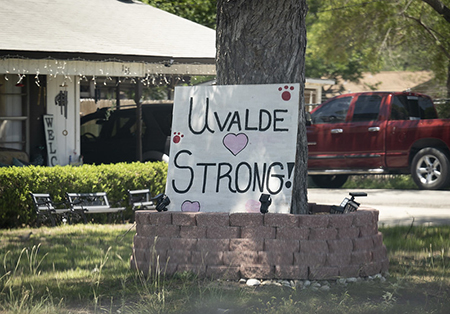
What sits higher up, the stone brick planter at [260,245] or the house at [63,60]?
the house at [63,60]

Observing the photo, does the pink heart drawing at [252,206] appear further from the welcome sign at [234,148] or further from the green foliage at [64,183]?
the green foliage at [64,183]

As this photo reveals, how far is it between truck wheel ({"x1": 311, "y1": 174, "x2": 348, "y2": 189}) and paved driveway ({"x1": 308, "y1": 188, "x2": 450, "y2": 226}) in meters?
0.94

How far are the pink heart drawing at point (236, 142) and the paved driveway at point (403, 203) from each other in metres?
3.71

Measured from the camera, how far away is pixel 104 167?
10.6 meters

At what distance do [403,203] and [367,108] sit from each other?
3.00 m

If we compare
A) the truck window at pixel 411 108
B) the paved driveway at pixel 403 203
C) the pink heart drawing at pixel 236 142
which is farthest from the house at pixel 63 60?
the pink heart drawing at pixel 236 142

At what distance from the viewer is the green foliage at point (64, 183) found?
31.8 feet

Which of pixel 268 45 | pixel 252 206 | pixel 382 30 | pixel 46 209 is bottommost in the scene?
pixel 46 209

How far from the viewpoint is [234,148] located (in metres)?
6.67

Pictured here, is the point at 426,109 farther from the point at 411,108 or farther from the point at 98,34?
the point at 98,34

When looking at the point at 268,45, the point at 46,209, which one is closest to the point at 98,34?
the point at 46,209

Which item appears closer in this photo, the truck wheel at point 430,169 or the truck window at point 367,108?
the truck wheel at point 430,169

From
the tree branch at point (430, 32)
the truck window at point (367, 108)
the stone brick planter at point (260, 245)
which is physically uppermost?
the tree branch at point (430, 32)

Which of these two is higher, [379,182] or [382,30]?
[382,30]
